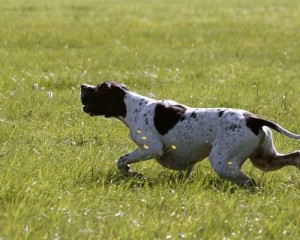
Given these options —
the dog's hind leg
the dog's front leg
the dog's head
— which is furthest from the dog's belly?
the dog's head

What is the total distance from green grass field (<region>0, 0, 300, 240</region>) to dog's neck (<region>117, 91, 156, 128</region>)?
41 centimetres

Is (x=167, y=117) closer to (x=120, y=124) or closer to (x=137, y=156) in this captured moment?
(x=137, y=156)

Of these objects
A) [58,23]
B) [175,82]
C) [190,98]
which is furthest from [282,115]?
[58,23]

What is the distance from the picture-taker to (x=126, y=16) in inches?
1000

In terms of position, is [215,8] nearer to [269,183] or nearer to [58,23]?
[58,23]

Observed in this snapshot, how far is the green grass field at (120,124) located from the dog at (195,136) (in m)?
0.16

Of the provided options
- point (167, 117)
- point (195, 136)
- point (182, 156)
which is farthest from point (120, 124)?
point (195, 136)

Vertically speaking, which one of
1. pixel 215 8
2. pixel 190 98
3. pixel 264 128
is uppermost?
pixel 264 128

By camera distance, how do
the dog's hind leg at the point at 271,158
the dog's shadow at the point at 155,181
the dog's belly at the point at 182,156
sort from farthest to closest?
the dog's belly at the point at 182,156 < the dog's hind leg at the point at 271,158 < the dog's shadow at the point at 155,181

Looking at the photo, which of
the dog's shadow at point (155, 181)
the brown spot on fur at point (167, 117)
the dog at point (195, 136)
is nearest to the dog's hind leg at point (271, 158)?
the dog at point (195, 136)

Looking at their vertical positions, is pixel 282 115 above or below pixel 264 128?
below

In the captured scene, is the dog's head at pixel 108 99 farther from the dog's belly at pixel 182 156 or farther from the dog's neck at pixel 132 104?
the dog's belly at pixel 182 156

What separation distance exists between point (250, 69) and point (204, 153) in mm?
8430

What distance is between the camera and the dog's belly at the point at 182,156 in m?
7.20
